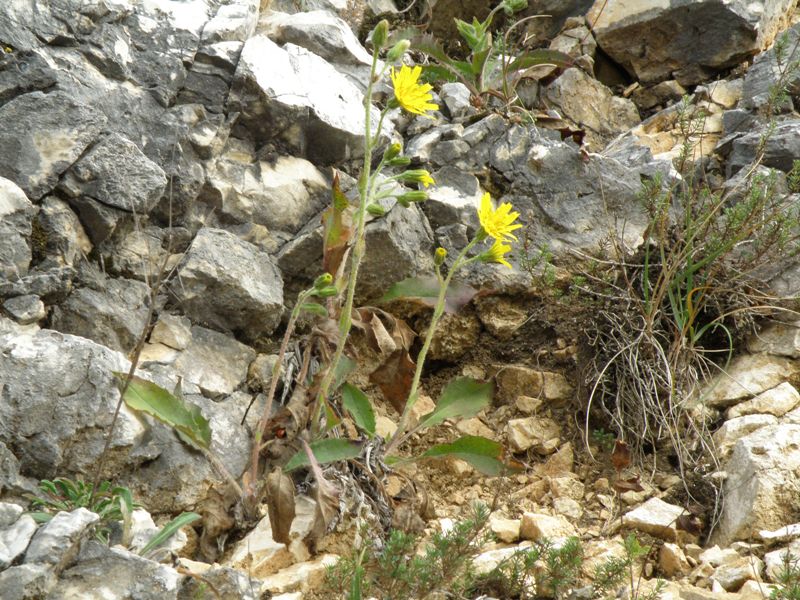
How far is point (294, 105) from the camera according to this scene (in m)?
3.79

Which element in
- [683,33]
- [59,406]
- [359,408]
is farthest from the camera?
[683,33]

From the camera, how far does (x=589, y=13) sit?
5535 mm

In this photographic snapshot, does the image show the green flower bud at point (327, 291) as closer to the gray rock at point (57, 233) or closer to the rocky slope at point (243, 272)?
the rocky slope at point (243, 272)

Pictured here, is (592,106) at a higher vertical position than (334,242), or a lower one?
lower

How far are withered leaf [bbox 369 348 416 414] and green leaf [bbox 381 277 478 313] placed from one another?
0.77ft

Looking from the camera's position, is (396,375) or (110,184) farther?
(396,375)

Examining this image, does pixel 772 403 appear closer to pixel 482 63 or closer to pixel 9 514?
pixel 482 63

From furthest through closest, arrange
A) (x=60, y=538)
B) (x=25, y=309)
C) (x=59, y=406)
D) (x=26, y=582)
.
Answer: (x=25, y=309) → (x=59, y=406) → (x=60, y=538) → (x=26, y=582)

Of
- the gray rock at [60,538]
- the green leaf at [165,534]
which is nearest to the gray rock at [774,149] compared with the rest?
the green leaf at [165,534]

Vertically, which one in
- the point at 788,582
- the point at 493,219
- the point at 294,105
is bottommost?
the point at 788,582

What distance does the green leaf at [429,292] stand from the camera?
136 inches

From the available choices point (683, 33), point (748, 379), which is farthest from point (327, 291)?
point (683, 33)

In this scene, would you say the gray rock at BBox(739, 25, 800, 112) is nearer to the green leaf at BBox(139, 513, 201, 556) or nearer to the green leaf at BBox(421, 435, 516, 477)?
the green leaf at BBox(421, 435, 516, 477)

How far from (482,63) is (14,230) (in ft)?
8.35
